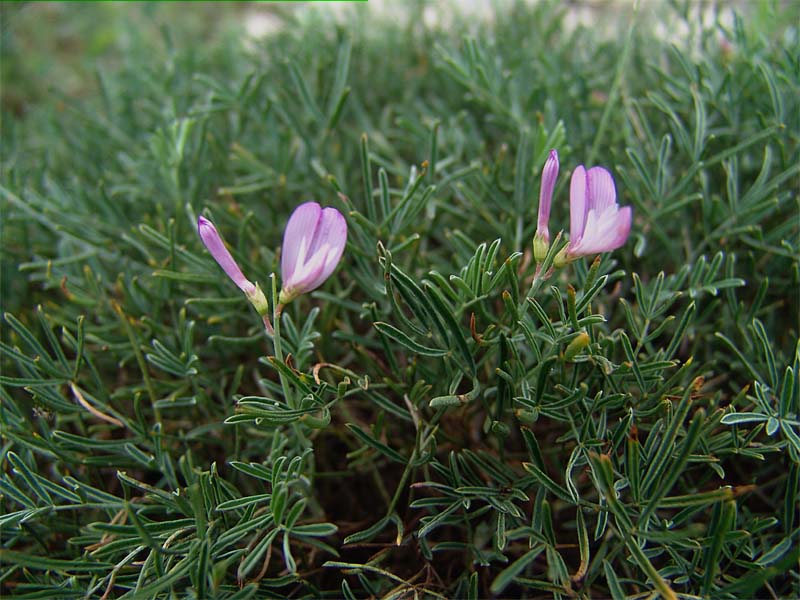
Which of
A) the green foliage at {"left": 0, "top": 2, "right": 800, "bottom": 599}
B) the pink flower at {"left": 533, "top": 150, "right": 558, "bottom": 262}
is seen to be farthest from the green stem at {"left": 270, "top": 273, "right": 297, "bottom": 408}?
the pink flower at {"left": 533, "top": 150, "right": 558, "bottom": 262}

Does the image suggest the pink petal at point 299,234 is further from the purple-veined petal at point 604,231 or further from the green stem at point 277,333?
the purple-veined petal at point 604,231

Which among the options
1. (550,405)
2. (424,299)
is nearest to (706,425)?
(550,405)

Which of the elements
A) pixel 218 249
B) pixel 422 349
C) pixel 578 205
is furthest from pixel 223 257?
pixel 578 205

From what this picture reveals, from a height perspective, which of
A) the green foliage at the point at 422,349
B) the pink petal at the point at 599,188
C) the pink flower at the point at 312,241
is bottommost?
the green foliage at the point at 422,349

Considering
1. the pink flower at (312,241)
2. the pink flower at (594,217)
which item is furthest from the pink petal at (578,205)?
the pink flower at (312,241)

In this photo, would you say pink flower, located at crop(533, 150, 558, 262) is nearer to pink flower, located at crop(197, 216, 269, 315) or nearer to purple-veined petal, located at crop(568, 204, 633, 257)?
purple-veined petal, located at crop(568, 204, 633, 257)

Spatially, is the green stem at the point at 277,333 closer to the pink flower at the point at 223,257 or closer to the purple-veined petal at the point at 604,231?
Answer: the pink flower at the point at 223,257

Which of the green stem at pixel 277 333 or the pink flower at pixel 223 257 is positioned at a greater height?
the pink flower at pixel 223 257
